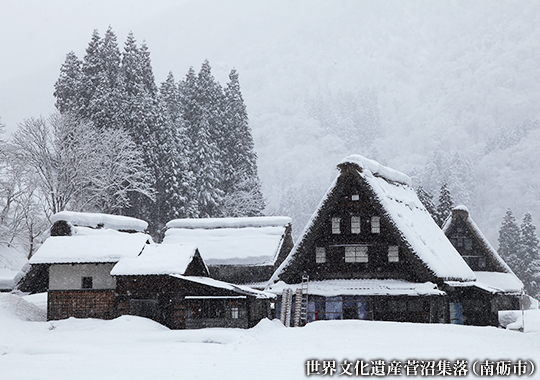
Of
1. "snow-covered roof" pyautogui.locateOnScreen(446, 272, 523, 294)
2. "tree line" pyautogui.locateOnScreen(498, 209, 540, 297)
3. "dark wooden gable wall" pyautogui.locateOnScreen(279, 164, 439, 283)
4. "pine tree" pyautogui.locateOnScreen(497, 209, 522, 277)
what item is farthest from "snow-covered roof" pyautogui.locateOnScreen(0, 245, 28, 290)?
"tree line" pyautogui.locateOnScreen(498, 209, 540, 297)

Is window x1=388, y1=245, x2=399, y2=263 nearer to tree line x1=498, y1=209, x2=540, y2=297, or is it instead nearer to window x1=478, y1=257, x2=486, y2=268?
window x1=478, y1=257, x2=486, y2=268

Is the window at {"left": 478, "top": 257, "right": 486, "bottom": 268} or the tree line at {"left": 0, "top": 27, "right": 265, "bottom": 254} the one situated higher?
the tree line at {"left": 0, "top": 27, "right": 265, "bottom": 254}

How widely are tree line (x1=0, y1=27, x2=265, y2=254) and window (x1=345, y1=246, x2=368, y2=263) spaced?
21.0m

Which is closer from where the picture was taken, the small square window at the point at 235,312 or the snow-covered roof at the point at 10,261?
the small square window at the point at 235,312

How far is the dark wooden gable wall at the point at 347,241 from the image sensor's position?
30.0 metres

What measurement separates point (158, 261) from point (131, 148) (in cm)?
2118

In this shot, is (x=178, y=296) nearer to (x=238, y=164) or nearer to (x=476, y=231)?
(x=476, y=231)

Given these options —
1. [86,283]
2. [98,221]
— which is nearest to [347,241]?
[86,283]

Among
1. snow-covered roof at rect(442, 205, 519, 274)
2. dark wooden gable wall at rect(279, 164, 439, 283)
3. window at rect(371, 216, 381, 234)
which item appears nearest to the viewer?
dark wooden gable wall at rect(279, 164, 439, 283)

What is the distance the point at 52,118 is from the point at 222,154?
54.9 feet

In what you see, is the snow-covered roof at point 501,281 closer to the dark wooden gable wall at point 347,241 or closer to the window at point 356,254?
the dark wooden gable wall at point 347,241

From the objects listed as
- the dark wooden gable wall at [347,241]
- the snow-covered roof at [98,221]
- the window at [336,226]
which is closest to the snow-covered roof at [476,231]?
the dark wooden gable wall at [347,241]

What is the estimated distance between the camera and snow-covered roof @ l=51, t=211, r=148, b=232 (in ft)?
117

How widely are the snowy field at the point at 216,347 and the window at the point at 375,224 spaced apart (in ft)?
20.4
